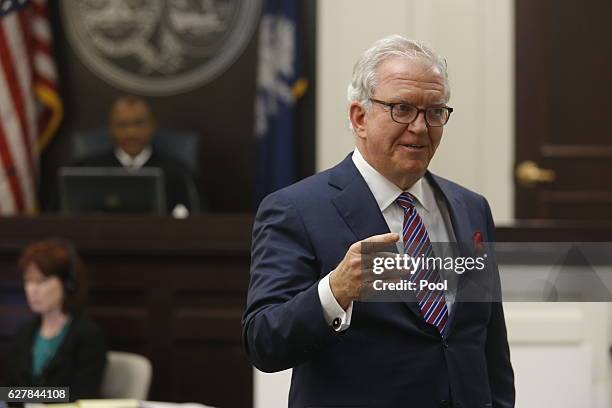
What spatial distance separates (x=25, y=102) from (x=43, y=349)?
11.7 ft

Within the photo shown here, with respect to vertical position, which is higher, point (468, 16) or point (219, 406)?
point (468, 16)

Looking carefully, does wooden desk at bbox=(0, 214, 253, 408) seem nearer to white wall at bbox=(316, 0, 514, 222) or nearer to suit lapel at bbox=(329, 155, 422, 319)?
white wall at bbox=(316, 0, 514, 222)

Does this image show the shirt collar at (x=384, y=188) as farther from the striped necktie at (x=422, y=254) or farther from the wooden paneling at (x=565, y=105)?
the wooden paneling at (x=565, y=105)

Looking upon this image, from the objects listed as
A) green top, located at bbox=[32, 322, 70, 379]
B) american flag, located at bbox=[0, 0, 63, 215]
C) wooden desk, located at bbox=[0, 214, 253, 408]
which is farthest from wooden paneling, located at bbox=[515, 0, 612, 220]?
green top, located at bbox=[32, 322, 70, 379]

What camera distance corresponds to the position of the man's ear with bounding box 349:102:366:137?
1.55 meters

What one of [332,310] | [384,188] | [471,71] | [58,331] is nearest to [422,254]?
[332,310]

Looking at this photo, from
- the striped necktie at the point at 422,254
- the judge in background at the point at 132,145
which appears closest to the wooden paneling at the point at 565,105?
the judge in background at the point at 132,145

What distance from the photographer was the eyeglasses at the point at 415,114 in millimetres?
1428

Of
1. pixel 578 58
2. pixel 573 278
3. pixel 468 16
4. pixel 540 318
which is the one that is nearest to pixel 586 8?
pixel 578 58

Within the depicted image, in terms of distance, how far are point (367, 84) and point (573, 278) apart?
0.44 metres

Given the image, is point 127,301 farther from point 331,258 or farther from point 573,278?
point 573,278

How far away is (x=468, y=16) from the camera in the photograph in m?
6.83

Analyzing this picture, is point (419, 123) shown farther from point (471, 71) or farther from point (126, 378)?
point (471, 71)

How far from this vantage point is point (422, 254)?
126cm
